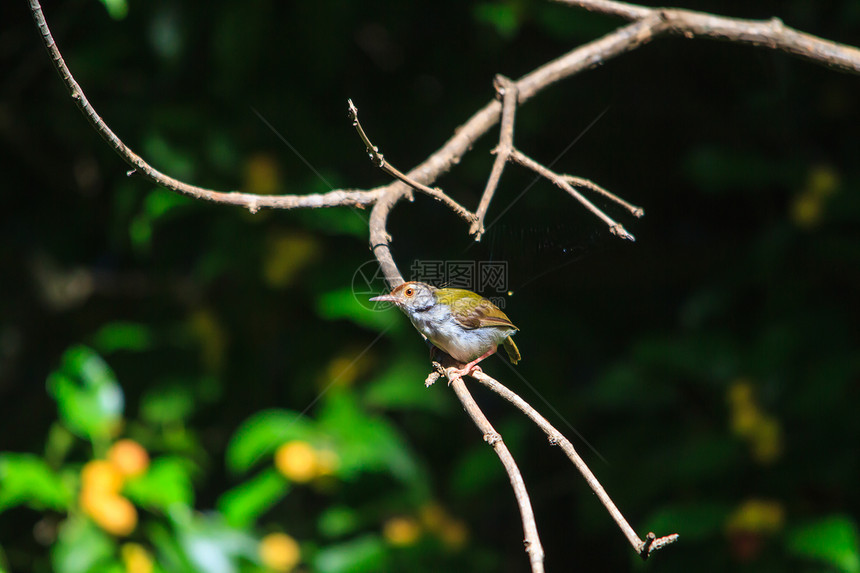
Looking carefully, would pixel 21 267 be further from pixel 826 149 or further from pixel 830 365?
pixel 826 149

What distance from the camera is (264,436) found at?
118 inches

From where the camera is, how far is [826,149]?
11.6 ft

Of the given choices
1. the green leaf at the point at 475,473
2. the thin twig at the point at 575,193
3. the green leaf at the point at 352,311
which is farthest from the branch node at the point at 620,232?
the green leaf at the point at 475,473

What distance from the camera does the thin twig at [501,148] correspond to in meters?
1.48

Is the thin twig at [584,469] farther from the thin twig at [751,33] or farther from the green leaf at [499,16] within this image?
the green leaf at [499,16]

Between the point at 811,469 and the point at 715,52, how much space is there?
6.85 ft

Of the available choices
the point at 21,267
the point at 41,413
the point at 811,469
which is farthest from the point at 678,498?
the point at 21,267

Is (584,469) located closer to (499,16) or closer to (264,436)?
(264,436)

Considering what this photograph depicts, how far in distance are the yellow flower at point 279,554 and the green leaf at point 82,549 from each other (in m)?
0.63

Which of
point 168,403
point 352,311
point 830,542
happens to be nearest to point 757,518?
point 830,542

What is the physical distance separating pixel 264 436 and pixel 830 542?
228 centimetres

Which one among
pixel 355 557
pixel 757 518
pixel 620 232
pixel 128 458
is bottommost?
pixel 757 518

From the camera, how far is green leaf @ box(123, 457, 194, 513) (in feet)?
9.52

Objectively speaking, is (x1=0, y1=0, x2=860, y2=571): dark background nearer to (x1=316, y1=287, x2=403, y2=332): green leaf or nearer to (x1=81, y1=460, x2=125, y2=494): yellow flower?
(x1=316, y1=287, x2=403, y2=332): green leaf
